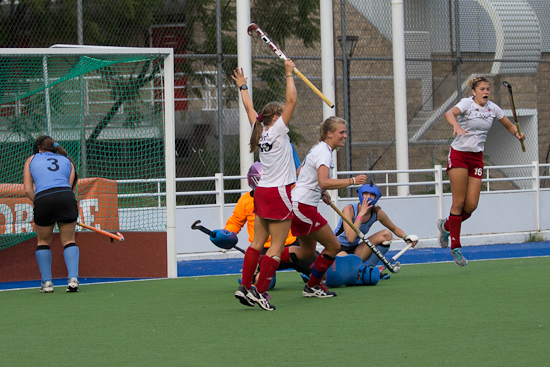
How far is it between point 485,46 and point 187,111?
22.2 feet

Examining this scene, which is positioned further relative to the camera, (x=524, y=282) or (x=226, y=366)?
(x=524, y=282)

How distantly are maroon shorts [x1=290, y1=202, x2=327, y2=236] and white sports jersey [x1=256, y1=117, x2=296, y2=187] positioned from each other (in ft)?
0.97

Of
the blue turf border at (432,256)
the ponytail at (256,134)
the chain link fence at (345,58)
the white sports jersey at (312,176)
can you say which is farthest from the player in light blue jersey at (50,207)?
the chain link fence at (345,58)

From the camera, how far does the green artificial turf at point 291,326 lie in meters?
3.78

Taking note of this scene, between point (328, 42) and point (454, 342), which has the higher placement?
point (328, 42)

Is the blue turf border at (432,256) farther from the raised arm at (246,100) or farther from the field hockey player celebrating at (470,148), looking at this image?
the raised arm at (246,100)

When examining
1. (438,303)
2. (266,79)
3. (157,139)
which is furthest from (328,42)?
(438,303)

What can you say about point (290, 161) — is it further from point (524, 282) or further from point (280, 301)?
point (524, 282)

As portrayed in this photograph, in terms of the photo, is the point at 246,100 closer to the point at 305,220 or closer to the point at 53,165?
the point at 305,220

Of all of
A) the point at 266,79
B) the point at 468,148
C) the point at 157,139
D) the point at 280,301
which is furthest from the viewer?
the point at 266,79

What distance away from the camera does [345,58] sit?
44.2ft

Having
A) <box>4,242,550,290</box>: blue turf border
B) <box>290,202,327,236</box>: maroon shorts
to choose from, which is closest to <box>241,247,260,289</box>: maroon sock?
<box>290,202,327,236</box>: maroon shorts

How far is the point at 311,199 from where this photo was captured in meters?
5.75

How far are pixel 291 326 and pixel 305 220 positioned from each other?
1.20 meters
